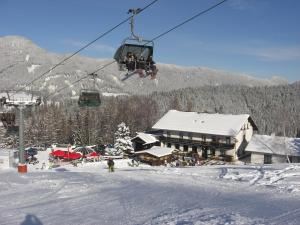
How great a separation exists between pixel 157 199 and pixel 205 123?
44337 millimetres

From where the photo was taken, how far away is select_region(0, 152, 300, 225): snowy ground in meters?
10.9

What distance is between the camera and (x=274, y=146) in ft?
159

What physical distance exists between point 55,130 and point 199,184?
60140 mm

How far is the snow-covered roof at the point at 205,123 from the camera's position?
54.3m

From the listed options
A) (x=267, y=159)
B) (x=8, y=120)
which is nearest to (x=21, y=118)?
(x=8, y=120)

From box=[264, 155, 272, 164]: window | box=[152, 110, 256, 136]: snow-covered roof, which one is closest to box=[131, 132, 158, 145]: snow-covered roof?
box=[152, 110, 256, 136]: snow-covered roof

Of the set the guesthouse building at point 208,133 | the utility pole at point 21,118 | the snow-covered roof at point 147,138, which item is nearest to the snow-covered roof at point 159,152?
the snow-covered roof at point 147,138

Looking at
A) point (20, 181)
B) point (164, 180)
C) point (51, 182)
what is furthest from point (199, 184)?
point (20, 181)

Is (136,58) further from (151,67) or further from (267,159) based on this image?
(267,159)

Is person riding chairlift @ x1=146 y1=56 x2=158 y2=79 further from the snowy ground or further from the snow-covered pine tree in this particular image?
the snow-covered pine tree

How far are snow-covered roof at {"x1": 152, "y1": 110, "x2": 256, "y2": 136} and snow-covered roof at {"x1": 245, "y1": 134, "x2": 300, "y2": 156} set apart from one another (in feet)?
12.6

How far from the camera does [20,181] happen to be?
19719 mm

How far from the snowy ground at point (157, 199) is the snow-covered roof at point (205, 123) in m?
33.7

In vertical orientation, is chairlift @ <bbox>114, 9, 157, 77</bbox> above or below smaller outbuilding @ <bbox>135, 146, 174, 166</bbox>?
above
